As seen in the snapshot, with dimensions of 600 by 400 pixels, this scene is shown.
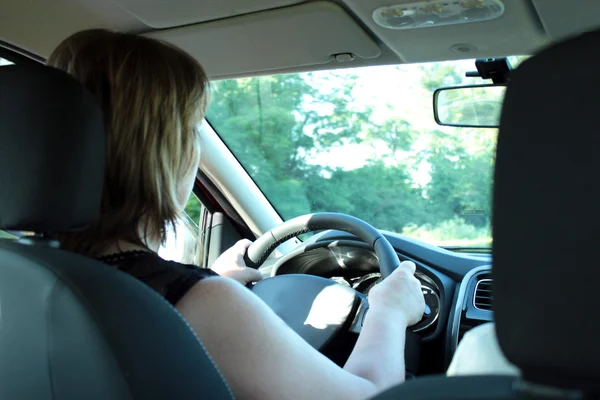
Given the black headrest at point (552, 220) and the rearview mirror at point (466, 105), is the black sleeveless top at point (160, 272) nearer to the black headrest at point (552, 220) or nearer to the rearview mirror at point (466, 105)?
the black headrest at point (552, 220)

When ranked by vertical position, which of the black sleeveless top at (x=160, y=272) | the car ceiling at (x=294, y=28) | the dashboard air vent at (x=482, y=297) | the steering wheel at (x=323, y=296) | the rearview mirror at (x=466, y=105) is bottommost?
the dashboard air vent at (x=482, y=297)

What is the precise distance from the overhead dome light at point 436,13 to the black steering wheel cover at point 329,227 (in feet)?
2.28

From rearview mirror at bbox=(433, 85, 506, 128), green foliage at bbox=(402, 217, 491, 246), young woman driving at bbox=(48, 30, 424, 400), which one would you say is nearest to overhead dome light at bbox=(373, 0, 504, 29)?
rearview mirror at bbox=(433, 85, 506, 128)

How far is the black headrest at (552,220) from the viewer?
798mm

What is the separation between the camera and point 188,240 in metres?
3.12

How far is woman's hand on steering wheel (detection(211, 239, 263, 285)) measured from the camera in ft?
8.57

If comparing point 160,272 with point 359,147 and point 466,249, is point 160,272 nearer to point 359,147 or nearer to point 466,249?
point 466,249

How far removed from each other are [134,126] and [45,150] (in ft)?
0.94

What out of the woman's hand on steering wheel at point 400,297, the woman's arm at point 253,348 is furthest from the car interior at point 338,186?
the woman's hand on steering wheel at point 400,297

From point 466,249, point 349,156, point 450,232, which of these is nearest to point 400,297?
point 466,249

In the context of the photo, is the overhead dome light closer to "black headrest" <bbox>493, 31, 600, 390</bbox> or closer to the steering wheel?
the steering wheel

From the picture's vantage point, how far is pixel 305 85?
4309 mm

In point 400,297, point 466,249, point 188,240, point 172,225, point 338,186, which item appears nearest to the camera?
point 172,225

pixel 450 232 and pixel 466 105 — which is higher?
pixel 466 105
